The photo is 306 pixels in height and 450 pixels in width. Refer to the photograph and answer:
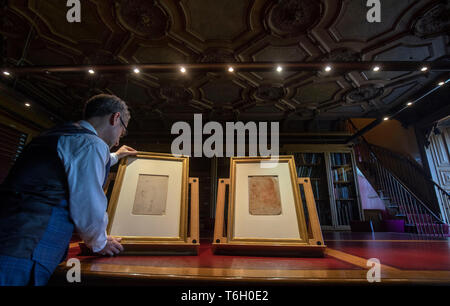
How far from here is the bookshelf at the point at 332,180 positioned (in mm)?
5137

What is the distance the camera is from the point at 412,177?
5812 millimetres

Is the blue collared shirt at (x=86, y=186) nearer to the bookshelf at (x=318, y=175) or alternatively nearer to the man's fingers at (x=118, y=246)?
the man's fingers at (x=118, y=246)

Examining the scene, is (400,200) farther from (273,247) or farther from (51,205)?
(51,205)

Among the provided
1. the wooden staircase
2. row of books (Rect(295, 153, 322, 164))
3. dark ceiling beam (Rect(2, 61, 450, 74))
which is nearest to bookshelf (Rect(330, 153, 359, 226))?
row of books (Rect(295, 153, 322, 164))

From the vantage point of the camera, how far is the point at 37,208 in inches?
24.6

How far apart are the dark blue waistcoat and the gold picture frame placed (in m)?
0.22

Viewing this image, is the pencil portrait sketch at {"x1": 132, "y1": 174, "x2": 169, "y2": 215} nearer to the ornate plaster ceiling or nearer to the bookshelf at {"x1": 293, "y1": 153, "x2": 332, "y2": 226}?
the ornate plaster ceiling

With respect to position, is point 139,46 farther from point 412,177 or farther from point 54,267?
point 412,177

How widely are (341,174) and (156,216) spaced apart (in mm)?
5793

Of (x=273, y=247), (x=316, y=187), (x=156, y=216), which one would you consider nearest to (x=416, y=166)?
(x=316, y=187)

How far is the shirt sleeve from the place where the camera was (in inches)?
26.5

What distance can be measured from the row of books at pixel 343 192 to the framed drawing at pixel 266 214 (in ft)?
16.7

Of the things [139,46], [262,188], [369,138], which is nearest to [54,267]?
[262,188]

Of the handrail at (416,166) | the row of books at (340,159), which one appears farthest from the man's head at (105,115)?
the handrail at (416,166)
